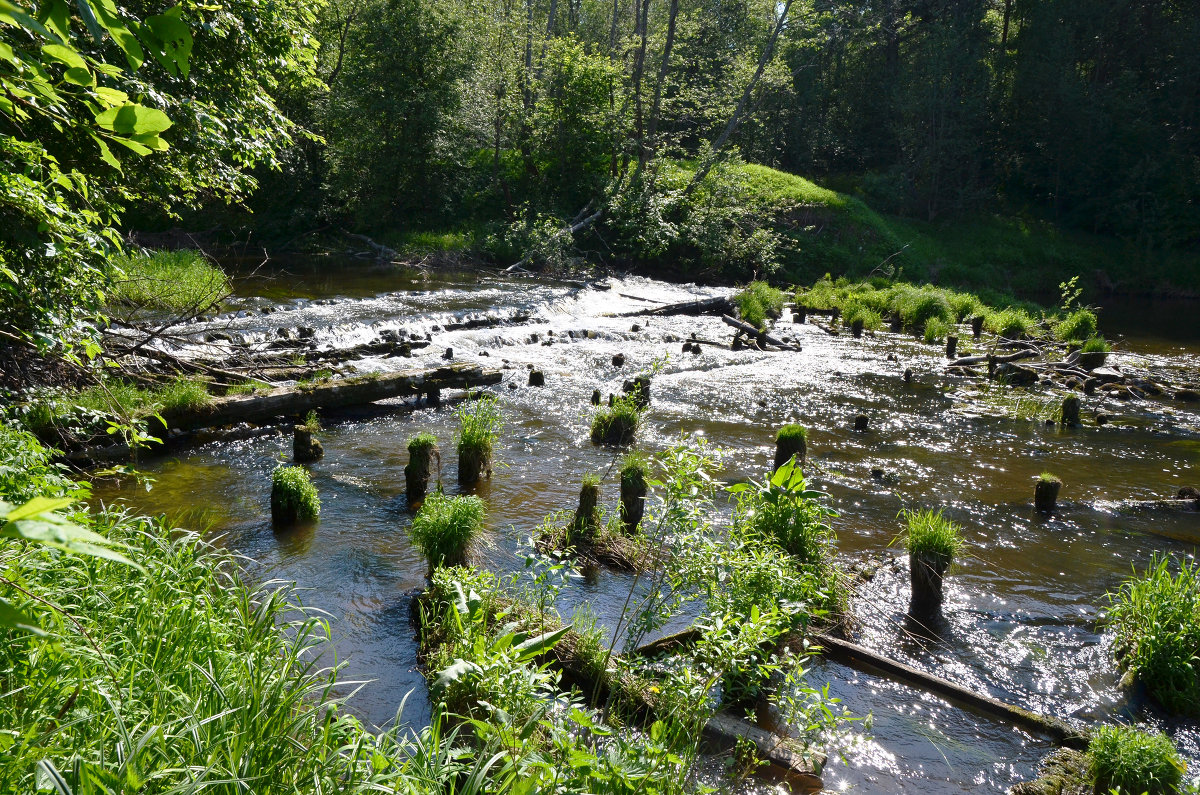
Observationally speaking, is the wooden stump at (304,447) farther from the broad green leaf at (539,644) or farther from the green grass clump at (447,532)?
the broad green leaf at (539,644)

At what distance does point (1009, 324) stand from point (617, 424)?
15.5 m

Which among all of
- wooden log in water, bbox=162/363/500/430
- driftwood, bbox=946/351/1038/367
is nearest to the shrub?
driftwood, bbox=946/351/1038/367

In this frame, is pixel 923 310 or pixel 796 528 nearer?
pixel 796 528

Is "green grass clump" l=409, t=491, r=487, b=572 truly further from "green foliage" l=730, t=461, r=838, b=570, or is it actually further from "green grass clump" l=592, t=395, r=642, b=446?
"green grass clump" l=592, t=395, r=642, b=446

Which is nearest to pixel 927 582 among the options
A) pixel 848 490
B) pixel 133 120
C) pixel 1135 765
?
pixel 1135 765

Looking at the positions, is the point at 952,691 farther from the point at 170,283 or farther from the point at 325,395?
the point at 170,283

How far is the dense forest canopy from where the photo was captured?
29.5 m

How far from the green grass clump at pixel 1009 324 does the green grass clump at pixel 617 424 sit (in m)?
14.7

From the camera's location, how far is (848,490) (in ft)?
31.4

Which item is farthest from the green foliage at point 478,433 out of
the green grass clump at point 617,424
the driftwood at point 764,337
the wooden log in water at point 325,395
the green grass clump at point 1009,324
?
the green grass clump at point 1009,324

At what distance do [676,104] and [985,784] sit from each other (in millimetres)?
37221

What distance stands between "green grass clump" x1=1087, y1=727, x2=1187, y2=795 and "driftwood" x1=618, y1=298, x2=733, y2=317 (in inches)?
715

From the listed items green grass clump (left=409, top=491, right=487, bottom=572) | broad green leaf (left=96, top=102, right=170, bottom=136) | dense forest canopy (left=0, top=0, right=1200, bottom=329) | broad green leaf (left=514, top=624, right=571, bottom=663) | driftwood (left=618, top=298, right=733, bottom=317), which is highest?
dense forest canopy (left=0, top=0, right=1200, bottom=329)

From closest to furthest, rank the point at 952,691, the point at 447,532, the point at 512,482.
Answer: the point at 952,691, the point at 447,532, the point at 512,482
